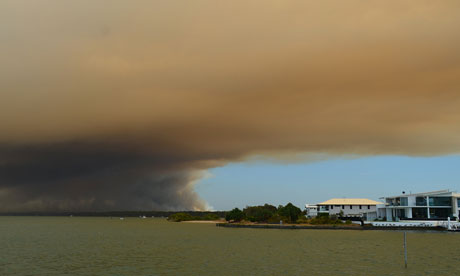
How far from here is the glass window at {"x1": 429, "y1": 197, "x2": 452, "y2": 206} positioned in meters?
145

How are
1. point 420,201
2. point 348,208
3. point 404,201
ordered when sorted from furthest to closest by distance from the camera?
point 348,208, point 404,201, point 420,201

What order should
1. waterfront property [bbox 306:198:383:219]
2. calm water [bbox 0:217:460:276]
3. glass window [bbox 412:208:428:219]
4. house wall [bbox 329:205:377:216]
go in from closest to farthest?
calm water [bbox 0:217:460:276]
glass window [bbox 412:208:428:219]
waterfront property [bbox 306:198:383:219]
house wall [bbox 329:205:377:216]

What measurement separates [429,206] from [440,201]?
4.27 m

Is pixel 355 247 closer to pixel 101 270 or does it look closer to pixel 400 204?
pixel 101 270

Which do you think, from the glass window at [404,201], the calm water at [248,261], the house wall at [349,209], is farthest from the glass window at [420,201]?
the calm water at [248,261]

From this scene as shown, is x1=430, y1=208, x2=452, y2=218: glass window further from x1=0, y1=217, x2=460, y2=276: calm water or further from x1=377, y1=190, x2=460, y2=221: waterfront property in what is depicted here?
x1=0, y1=217, x2=460, y2=276: calm water

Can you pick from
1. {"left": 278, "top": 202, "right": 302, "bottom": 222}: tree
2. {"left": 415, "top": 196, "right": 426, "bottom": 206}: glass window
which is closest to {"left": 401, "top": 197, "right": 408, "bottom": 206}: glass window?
{"left": 415, "top": 196, "right": 426, "bottom": 206}: glass window

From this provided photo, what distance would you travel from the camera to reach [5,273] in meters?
55.9

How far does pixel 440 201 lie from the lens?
479 feet

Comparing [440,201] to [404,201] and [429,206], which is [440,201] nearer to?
[429,206]

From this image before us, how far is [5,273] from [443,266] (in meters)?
60.8

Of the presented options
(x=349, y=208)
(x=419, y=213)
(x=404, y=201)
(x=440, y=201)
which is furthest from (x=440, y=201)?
(x=349, y=208)

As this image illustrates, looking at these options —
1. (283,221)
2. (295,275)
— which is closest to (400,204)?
(283,221)

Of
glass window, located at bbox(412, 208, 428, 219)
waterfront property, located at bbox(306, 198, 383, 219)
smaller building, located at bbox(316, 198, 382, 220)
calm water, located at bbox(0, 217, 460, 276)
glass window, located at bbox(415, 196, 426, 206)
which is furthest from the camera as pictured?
waterfront property, located at bbox(306, 198, 383, 219)
